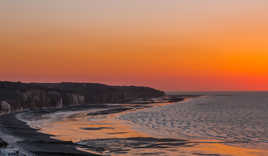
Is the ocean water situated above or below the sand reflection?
Answer: below

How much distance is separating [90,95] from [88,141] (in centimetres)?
10528

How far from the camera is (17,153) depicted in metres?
17.4

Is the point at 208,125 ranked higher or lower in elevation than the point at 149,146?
lower

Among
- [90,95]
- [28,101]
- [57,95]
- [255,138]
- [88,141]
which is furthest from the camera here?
[90,95]

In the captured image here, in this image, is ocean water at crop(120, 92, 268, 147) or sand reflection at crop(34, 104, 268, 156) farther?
ocean water at crop(120, 92, 268, 147)

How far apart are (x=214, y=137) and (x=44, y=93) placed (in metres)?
64.6

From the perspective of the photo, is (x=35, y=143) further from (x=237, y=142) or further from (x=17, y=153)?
(x=237, y=142)

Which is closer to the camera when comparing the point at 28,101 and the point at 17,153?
the point at 17,153

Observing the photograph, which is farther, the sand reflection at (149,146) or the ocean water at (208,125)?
the ocean water at (208,125)

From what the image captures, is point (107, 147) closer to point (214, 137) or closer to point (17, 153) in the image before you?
point (17, 153)

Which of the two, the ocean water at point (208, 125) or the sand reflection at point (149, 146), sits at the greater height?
the sand reflection at point (149, 146)

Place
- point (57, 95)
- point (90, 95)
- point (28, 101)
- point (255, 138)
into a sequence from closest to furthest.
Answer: point (255, 138), point (28, 101), point (57, 95), point (90, 95)

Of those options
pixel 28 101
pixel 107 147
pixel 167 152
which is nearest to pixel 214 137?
pixel 167 152

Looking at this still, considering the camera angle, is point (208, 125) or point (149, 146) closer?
point (149, 146)
